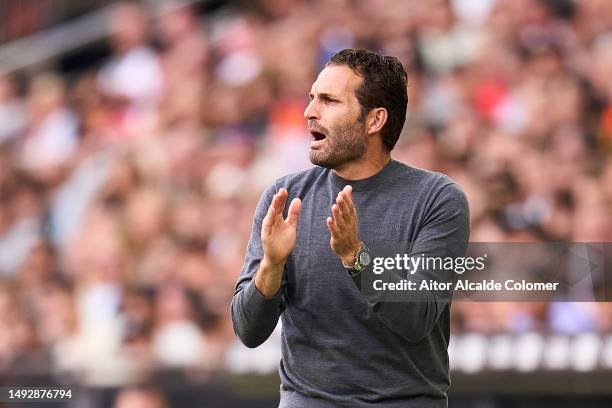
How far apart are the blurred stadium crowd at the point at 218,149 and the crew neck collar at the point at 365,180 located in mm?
2001

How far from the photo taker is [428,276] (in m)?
1.75

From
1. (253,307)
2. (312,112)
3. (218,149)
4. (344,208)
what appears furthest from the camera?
(218,149)

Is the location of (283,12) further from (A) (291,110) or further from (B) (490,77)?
(B) (490,77)

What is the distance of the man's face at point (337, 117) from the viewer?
6.24 ft

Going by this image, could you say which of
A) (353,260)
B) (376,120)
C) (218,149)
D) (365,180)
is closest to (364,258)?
(353,260)

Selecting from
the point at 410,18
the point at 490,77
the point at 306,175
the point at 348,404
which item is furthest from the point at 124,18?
the point at 348,404

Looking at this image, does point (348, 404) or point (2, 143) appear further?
point (2, 143)

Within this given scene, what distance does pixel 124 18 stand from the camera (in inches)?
195

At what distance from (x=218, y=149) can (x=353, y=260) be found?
3077mm

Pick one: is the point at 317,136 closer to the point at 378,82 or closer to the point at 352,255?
the point at 378,82

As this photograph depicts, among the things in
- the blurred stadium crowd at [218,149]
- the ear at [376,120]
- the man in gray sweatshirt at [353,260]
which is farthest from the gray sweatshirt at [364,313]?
the blurred stadium crowd at [218,149]

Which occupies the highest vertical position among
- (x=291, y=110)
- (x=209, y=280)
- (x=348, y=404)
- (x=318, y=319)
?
(x=291, y=110)

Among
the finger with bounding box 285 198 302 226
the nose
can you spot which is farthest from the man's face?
the finger with bounding box 285 198 302 226

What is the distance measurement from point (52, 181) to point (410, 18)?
180 cm
